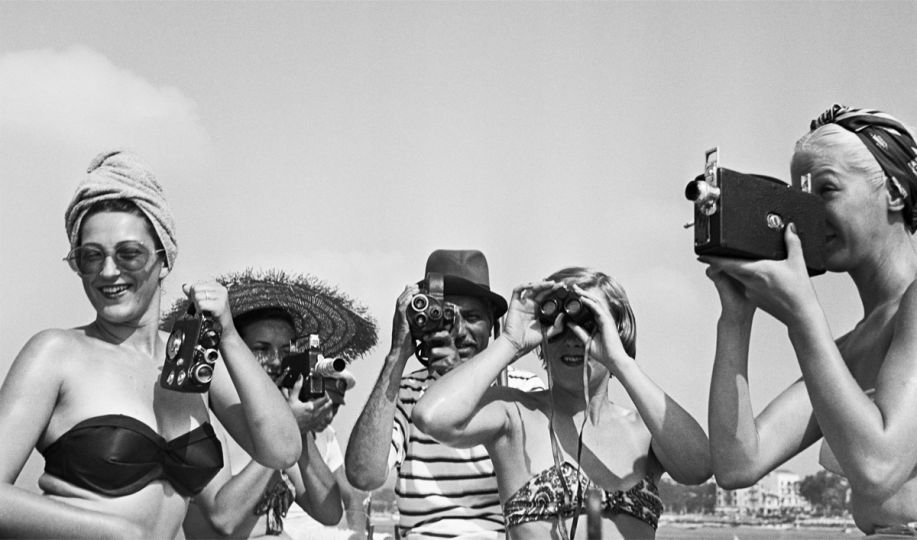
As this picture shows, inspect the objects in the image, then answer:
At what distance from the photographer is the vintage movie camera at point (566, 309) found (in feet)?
13.0

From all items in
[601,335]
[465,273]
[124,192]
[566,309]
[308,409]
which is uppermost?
[465,273]

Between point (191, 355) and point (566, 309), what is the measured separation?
1.37 meters

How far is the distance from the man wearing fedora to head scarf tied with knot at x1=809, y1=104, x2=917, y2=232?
6.86ft

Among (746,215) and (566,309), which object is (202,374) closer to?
(566,309)

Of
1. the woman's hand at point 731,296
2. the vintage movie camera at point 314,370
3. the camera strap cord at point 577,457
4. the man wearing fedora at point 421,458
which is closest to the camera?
the woman's hand at point 731,296

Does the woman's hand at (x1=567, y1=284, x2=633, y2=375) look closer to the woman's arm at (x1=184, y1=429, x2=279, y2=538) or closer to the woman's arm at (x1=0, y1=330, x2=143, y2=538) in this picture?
the woman's arm at (x1=184, y1=429, x2=279, y2=538)

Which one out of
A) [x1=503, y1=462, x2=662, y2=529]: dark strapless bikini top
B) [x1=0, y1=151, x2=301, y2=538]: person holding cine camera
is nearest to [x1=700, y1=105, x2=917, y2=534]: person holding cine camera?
[x1=503, y1=462, x2=662, y2=529]: dark strapless bikini top

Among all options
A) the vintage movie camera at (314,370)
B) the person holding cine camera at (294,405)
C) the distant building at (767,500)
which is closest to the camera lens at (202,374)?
the person holding cine camera at (294,405)

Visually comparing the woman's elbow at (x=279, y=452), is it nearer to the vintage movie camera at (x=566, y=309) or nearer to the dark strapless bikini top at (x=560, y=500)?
the dark strapless bikini top at (x=560, y=500)

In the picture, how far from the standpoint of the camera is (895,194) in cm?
309

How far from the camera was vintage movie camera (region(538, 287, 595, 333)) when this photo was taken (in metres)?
3.96

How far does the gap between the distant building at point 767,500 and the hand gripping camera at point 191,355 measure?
239 feet

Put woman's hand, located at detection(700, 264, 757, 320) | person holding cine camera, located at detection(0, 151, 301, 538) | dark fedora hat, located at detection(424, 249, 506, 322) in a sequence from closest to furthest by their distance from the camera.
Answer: woman's hand, located at detection(700, 264, 757, 320) → person holding cine camera, located at detection(0, 151, 301, 538) → dark fedora hat, located at detection(424, 249, 506, 322)

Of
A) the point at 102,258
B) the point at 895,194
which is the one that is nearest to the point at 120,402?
the point at 102,258
